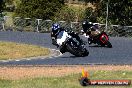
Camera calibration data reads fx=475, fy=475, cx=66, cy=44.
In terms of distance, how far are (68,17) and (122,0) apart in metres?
5.24

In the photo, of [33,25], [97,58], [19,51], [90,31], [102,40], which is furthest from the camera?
[33,25]

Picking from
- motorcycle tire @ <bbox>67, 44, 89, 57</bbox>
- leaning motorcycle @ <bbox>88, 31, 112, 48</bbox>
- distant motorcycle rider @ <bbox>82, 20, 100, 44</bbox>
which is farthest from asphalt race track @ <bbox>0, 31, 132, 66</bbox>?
distant motorcycle rider @ <bbox>82, 20, 100, 44</bbox>

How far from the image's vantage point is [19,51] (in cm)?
2528

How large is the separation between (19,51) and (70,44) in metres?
3.60

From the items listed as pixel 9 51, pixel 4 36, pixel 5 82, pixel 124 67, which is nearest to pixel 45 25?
pixel 4 36

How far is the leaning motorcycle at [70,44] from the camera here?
22578 mm

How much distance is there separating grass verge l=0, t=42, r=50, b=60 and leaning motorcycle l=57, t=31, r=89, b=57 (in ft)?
5.51

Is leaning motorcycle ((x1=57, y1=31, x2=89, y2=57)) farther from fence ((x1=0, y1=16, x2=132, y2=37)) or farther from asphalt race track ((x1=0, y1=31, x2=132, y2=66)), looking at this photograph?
fence ((x1=0, y1=16, x2=132, y2=37))

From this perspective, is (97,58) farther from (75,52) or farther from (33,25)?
(33,25)

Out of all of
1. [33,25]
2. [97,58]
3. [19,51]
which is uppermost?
[97,58]

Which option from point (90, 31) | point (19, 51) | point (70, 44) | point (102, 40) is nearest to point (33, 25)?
point (90, 31)

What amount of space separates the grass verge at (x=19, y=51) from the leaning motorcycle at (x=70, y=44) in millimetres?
1679

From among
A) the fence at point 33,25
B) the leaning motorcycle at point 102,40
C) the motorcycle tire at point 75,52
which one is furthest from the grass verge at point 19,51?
the fence at point 33,25

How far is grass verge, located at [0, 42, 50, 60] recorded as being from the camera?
2342 centimetres
